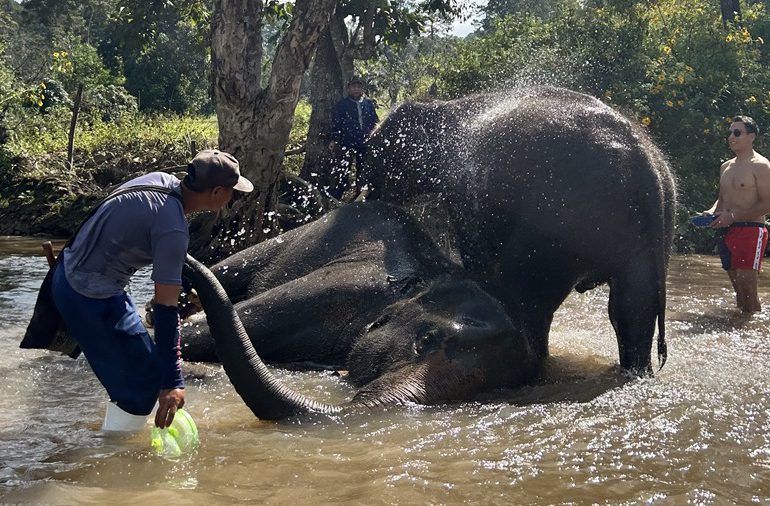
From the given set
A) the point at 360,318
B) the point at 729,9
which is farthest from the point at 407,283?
the point at 729,9

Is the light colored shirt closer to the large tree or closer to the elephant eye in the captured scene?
the elephant eye

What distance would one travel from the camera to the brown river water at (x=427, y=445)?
3168mm

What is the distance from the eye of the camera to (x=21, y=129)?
17125 millimetres

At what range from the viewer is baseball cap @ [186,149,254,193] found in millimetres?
3471

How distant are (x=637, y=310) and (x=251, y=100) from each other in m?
5.42

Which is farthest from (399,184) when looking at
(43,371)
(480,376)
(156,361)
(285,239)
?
(156,361)

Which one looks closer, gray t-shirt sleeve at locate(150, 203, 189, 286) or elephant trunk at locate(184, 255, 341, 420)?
gray t-shirt sleeve at locate(150, 203, 189, 286)

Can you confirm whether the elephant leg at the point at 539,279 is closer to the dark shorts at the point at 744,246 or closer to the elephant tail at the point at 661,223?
the elephant tail at the point at 661,223

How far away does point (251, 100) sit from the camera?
9273 mm

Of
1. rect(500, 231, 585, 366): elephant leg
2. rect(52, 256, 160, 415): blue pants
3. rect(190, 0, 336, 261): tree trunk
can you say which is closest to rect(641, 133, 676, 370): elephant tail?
rect(500, 231, 585, 366): elephant leg

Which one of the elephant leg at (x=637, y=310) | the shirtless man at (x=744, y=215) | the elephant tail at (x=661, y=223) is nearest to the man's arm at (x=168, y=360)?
the elephant leg at (x=637, y=310)

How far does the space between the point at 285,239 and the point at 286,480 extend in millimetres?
3492

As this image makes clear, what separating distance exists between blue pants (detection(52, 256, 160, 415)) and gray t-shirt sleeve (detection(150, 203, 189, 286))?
338 millimetres

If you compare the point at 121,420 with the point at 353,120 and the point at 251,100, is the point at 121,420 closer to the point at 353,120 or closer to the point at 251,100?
the point at 251,100
